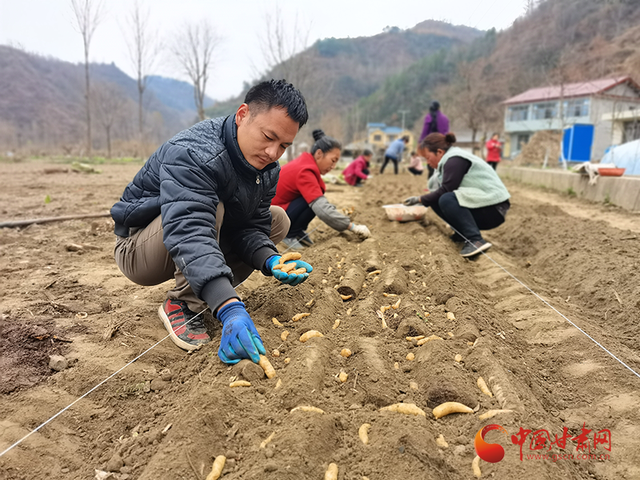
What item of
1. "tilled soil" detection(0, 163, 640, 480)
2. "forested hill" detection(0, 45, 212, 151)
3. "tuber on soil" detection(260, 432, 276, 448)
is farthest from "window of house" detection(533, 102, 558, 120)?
"forested hill" detection(0, 45, 212, 151)

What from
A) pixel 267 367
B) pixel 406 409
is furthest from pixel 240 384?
pixel 406 409

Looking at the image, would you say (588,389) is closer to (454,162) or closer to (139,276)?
(139,276)

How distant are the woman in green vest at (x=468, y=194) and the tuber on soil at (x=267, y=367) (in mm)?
2938

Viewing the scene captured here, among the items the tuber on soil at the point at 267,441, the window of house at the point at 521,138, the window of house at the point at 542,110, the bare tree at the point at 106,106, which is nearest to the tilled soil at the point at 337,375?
the tuber on soil at the point at 267,441

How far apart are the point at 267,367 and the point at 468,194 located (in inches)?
125

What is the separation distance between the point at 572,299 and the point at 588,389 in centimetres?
152

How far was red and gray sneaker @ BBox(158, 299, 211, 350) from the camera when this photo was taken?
2108 millimetres

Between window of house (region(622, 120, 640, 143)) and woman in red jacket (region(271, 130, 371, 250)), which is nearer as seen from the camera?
woman in red jacket (region(271, 130, 371, 250))

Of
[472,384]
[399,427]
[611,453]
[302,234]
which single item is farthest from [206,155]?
[302,234]

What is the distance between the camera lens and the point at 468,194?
4219 millimetres

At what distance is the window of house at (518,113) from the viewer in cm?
3778

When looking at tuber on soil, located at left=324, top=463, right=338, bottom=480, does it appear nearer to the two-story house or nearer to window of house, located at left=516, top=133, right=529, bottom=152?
the two-story house

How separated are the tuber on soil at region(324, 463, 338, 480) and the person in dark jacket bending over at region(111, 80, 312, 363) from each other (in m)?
0.56

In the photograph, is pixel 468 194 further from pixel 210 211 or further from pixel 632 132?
pixel 632 132
